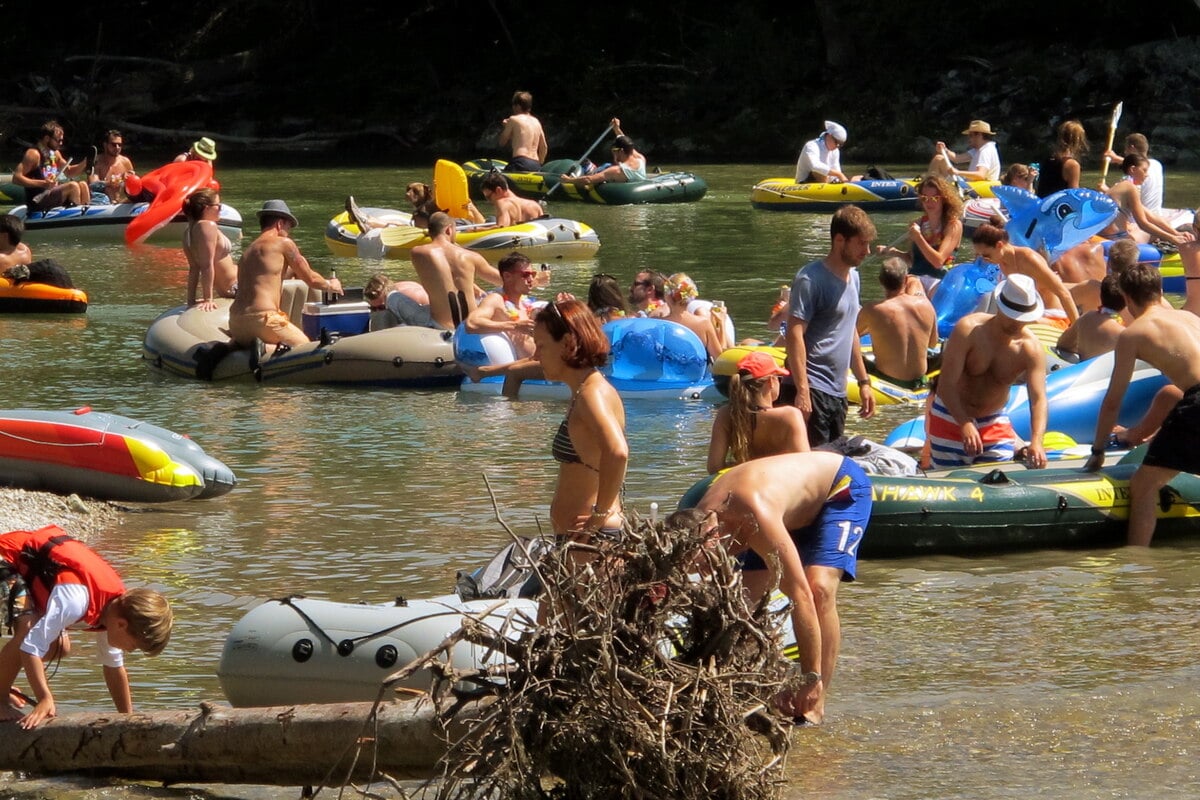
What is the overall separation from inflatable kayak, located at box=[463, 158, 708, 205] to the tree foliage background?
7.71 m

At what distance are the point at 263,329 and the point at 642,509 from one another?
4257mm

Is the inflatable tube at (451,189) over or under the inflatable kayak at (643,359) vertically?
over

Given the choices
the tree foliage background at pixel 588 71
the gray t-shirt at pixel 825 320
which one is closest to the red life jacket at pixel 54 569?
the gray t-shirt at pixel 825 320

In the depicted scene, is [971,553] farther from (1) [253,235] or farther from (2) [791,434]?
(1) [253,235]

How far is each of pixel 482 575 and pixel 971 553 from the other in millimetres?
2450

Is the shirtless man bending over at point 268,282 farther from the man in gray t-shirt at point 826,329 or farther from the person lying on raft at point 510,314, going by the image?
the man in gray t-shirt at point 826,329

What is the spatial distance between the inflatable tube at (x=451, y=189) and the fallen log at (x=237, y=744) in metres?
11.4

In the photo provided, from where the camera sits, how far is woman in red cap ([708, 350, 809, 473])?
18.1 feet

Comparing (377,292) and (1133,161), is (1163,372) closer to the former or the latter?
(377,292)

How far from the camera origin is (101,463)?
780cm

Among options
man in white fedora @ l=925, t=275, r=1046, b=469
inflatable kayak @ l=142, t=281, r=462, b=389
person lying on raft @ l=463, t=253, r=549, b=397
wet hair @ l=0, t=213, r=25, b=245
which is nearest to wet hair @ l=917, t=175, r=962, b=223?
person lying on raft @ l=463, t=253, r=549, b=397

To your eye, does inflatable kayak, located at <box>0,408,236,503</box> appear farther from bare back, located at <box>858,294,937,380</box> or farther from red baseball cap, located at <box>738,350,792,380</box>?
bare back, located at <box>858,294,937,380</box>

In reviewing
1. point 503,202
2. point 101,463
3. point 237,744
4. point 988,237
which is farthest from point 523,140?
point 237,744

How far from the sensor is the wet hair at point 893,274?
973cm
